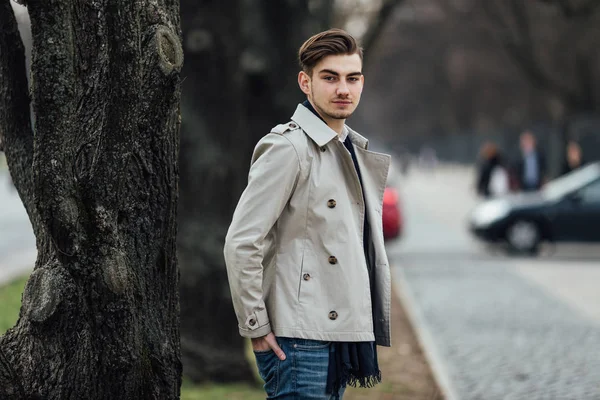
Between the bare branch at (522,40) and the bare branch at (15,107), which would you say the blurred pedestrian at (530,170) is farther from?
the bare branch at (15,107)

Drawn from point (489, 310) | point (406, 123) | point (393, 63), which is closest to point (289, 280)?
point (489, 310)

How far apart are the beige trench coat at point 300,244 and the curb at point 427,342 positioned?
3972 millimetres

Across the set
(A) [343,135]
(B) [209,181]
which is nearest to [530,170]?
(B) [209,181]

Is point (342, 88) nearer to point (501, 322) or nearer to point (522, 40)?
point (501, 322)

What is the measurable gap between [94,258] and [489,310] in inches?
330

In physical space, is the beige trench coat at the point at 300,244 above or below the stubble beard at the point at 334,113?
below

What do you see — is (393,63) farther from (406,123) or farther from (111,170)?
(111,170)

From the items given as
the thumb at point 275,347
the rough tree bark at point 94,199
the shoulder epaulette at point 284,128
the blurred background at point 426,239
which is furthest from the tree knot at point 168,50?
the blurred background at point 426,239

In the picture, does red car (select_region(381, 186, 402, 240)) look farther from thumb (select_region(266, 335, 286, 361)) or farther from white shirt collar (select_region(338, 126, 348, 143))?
thumb (select_region(266, 335, 286, 361))

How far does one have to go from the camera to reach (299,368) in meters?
A: 3.25

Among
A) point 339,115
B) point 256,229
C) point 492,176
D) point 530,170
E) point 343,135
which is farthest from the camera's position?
point 492,176

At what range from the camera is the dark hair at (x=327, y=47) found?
3.25m

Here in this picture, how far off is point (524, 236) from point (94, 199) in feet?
48.5

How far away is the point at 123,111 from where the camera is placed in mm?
3307
